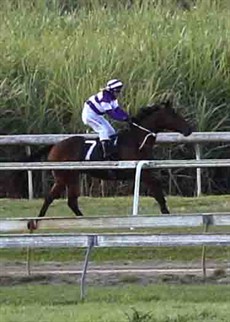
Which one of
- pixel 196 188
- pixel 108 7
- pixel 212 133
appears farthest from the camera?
pixel 108 7

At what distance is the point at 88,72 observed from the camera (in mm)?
20406

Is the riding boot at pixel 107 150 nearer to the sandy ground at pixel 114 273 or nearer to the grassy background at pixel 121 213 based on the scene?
the grassy background at pixel 121 213

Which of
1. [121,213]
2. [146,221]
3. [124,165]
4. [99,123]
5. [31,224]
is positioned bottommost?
[121,213]

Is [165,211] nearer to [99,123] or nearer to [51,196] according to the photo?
[51,196]

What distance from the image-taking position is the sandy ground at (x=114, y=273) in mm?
11875

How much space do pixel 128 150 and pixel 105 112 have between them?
598mm

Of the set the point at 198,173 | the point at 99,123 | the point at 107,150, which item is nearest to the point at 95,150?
the point at 107,150

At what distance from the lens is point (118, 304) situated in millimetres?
10250

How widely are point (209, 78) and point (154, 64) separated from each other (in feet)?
3.24

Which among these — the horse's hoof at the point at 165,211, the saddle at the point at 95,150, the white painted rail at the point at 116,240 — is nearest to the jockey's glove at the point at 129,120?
the saddle at the point at 95,150

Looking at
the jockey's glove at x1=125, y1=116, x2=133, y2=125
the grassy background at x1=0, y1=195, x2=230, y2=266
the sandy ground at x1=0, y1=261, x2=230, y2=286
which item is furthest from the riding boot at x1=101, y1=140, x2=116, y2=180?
the sandy ground at x1=0, y1=261, x2=230, y2=286

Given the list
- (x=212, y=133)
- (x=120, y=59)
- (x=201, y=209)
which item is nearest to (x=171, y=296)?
(x=201, y=209)

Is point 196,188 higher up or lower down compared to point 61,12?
lower down

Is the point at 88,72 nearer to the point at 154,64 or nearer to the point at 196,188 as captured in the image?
the point at 154,64
